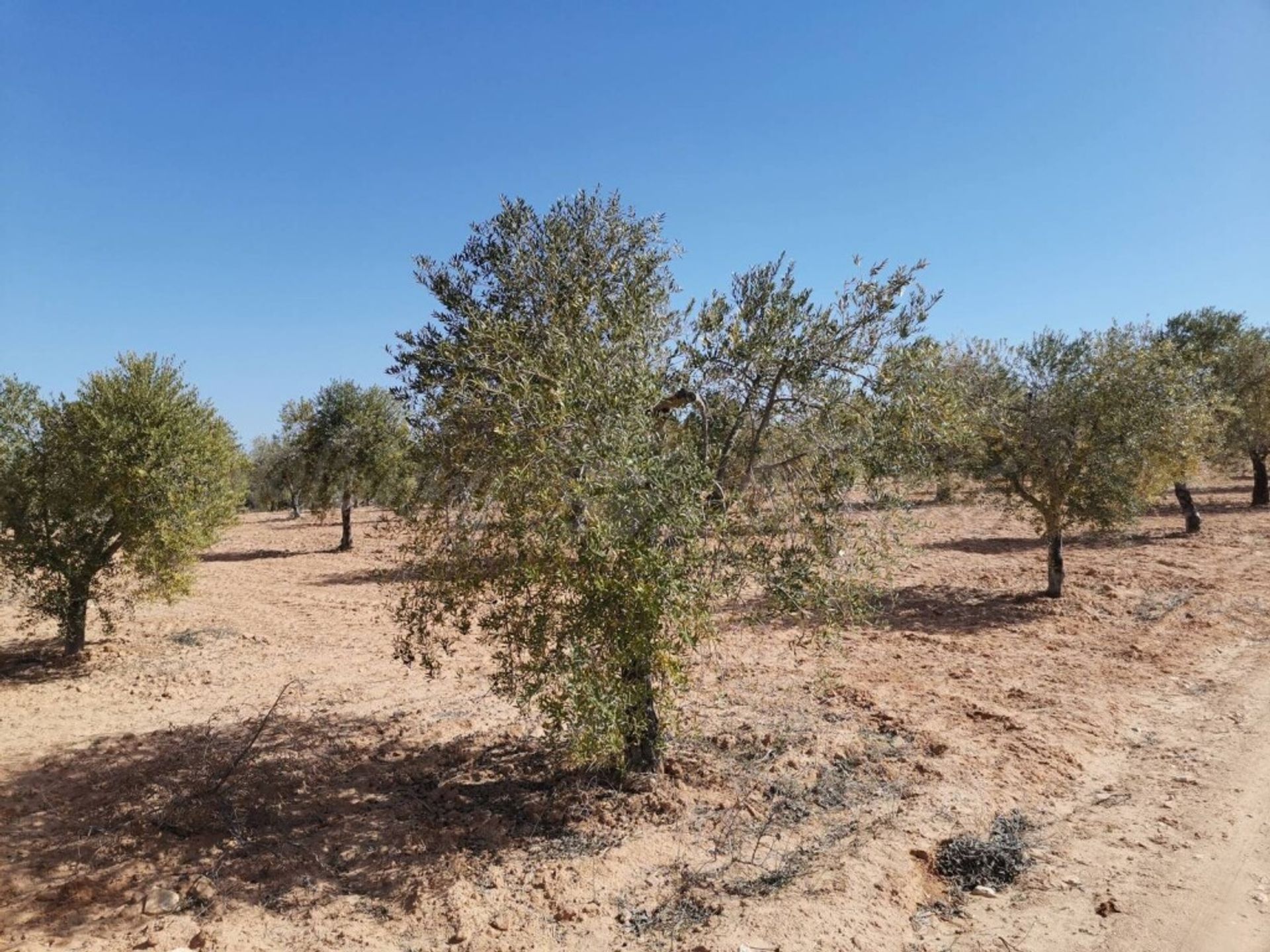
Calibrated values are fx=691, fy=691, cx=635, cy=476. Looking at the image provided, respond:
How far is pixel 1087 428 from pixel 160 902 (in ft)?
67.5

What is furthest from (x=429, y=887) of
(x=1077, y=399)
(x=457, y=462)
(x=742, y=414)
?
(x=1077, y=399)

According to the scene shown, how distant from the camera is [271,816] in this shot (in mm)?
8531

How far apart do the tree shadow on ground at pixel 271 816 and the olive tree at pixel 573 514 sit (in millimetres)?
1801

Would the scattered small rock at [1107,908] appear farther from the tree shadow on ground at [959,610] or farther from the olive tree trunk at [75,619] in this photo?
the olive tree trunk at [75,619]

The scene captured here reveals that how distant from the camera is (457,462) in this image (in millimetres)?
7879

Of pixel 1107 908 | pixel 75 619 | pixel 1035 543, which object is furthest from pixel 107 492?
pixel 1035 543

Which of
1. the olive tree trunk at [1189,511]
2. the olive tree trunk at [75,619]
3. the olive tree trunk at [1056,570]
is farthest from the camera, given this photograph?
the olive tree trunk at [1189,511]

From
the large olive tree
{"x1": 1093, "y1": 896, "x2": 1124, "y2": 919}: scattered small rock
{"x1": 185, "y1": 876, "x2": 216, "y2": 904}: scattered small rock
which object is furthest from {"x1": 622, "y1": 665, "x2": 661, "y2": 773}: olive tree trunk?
the large olive tree

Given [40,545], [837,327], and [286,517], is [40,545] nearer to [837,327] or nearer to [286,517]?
[837,327]

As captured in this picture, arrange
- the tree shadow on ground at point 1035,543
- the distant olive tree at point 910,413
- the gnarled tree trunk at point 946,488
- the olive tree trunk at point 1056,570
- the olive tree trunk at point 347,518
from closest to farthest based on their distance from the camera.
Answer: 1. the distant olive tree at point 910,413
2. the olive tree trunk at point 1056,570
3. the gnarled tree trunk at point 946,488
4. the tree shadow on ground at point 1035,543
5. the olive tree trunk at point 347,518

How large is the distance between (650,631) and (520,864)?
333cm

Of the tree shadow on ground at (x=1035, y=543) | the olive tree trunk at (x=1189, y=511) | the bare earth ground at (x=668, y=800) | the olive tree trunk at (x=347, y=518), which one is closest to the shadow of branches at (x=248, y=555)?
the olive tree trunk at (x=347, y=518)

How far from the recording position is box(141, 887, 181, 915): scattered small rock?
6758 millimetres

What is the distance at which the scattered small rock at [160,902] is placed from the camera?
6758 mm
